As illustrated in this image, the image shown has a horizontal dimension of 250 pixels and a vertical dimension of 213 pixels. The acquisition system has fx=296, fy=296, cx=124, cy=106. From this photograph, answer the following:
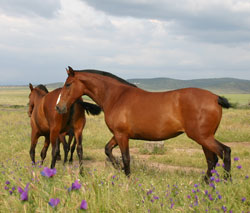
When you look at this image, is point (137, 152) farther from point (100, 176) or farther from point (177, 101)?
point (100, 176)

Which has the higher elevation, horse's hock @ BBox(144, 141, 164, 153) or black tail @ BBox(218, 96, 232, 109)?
black tail @ BBox(218, 96, 232, 109)

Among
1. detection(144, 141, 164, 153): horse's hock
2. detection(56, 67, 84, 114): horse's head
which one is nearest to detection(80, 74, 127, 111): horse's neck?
detection(56, 67, 84, 114): horse's head

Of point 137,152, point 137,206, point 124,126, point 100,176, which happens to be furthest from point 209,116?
point 137,152

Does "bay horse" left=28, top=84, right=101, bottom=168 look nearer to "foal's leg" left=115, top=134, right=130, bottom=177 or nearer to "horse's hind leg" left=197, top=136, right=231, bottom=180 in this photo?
"foal's leg" left=115, top=134, right=130, bottom=177

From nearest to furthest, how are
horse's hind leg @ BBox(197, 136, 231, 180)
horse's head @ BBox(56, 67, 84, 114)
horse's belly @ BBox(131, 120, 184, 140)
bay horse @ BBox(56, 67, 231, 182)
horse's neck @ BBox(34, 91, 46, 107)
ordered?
horse's hind leg @ BBox(197, 136, 231, 180), bay horse @ BBox(56, 67, 231, 182), horse's belly @ BBox(131, 120, 184, 140), horse's head @ BBox(56, 67, 84, 114), horse's neck @ BBox(34, 91, 46, 107)

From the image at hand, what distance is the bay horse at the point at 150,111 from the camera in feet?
18.5

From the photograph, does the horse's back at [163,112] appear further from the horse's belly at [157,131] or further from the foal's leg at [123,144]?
the foal's leg at [123,144]

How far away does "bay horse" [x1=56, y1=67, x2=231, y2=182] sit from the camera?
18.5ft

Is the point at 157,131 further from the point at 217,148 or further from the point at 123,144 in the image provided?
the point at 217,148

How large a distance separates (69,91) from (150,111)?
189 cm

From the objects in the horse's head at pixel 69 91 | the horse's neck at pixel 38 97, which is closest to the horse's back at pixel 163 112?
the horse's head at pixel 69 91

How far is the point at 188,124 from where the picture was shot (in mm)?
5707

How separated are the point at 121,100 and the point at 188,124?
1501 millimetres

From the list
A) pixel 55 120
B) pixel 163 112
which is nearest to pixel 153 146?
pixel 55 120
